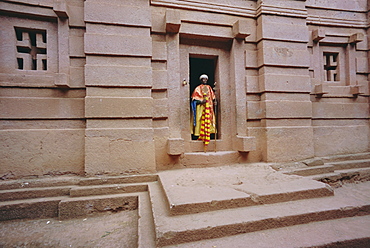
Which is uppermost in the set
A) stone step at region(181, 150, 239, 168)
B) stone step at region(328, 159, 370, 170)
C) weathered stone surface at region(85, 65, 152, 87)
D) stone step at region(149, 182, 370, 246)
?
weathered stone surface at region(85, 65, 152, 87)

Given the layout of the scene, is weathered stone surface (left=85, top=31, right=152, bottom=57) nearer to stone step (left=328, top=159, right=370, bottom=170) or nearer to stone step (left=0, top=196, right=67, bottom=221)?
stone step (left=0, top=196, right=67, bottom=221)

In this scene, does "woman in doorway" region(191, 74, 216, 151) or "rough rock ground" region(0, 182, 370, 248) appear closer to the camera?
"rough rock ground" region(0, 182, 370, 248)

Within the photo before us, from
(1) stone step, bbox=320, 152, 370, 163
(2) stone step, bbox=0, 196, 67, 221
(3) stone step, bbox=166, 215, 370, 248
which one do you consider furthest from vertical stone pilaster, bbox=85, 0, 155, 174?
(1) stone step, bbox=320, 152, 370, 163

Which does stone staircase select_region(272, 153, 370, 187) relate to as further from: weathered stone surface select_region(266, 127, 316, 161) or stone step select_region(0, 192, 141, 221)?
stone step select_region(0, 192, 141, 221)

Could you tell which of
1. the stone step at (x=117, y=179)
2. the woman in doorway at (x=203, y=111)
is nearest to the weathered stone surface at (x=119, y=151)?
the stone step at (x=117, y=179)

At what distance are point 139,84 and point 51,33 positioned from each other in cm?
223

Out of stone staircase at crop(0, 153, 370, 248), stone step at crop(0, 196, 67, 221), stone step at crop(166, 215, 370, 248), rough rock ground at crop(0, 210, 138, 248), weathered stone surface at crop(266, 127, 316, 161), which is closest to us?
stone step at crop(166, 215, 370, 248)

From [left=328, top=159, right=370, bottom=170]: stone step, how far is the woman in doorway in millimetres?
3379

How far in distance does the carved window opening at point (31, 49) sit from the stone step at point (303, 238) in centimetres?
452

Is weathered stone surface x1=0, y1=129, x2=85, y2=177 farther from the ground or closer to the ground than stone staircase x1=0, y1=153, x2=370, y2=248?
farther from the ground

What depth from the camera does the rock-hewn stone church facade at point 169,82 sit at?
3828 millimetres

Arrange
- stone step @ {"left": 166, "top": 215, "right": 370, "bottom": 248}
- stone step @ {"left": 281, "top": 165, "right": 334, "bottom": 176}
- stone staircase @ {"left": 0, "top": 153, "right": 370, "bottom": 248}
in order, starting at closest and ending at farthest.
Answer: stone step @ {"left": 166, "top": 215, "right": 370, "bottom": 248}
stone staircase @ {"left": 0, "top": 153, "right": 370, "bottom": 248}
stone step @ {"left": 281, "top": 165, "right": 334, "bottom": 176}

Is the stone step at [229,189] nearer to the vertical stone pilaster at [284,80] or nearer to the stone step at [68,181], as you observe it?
the stone step at [68,181]

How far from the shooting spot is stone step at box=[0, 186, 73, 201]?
11.3ft
